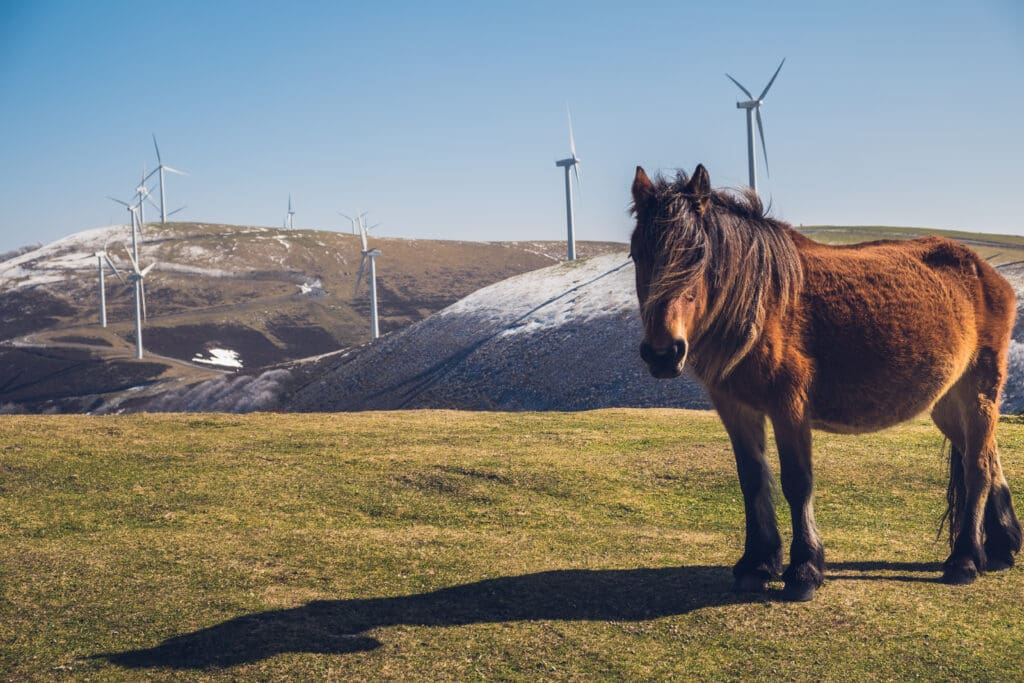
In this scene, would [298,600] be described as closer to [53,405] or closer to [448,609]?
[448,609]

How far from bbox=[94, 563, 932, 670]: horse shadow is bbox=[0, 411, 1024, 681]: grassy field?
3 cm

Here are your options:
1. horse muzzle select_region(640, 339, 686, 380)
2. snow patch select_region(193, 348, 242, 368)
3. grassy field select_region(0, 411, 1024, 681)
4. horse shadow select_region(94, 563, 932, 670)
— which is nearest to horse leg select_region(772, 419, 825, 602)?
grassy field select_region(0, 411, 1024, 681)

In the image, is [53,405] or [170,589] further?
[53,405]

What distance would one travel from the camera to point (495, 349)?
202ft

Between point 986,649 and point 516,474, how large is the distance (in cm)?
748

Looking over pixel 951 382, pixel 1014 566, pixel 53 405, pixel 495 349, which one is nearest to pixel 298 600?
pixel 951 382

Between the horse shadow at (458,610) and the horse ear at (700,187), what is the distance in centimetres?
341

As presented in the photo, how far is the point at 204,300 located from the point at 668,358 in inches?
5869

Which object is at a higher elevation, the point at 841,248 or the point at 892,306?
the point at 841,248

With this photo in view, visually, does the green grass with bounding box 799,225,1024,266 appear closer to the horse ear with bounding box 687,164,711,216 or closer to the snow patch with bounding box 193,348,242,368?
the horse ear with bounding box 687,164,711,216

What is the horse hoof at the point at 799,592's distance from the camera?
317 inches

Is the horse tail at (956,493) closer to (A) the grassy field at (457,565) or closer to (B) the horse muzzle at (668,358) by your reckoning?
(A) the grassy field at (457,565)

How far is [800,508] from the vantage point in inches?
318

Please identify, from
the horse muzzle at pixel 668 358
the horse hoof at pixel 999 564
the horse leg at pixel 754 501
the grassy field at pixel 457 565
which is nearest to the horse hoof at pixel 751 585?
the horse leg at pixel 754 501
